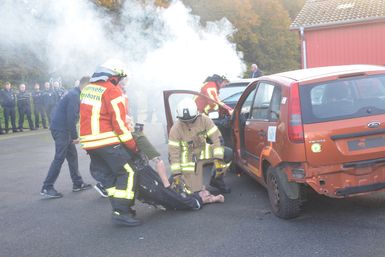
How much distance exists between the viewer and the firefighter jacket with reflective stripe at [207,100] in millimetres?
7766

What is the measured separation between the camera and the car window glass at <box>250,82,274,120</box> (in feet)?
18.2

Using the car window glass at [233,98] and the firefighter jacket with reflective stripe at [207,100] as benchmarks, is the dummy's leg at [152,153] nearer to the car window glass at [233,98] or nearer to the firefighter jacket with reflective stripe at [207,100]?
the firefighter jacket with reflective stripe at [207,100]

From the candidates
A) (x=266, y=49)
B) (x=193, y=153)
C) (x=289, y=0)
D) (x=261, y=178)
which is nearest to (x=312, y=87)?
(x=261, y=178)

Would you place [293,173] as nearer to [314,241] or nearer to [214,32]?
[314,241]

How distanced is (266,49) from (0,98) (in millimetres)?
22071

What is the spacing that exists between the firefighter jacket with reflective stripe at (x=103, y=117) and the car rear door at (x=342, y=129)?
75.3 inches

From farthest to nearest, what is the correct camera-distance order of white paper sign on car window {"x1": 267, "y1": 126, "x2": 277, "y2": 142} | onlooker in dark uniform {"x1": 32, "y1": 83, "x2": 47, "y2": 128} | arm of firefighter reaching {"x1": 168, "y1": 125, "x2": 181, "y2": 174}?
1. onlooker in dark uniform {"x1": 32, "y1": 83, "x2": 47, "y2": 128}
2. arm of firefighter reaching {"x1": 168, "y1": 125, "x2": 181, "y2": 174}
3. white paper sign on car window {"x1": 267, "y1": 126, "x2": 277, "y2": 142}

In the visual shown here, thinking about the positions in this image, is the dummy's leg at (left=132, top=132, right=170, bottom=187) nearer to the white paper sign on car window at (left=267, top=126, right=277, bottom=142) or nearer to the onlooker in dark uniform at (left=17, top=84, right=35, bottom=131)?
the white paper sign on car window at (left=267, top=126, right=277, bottom=142)

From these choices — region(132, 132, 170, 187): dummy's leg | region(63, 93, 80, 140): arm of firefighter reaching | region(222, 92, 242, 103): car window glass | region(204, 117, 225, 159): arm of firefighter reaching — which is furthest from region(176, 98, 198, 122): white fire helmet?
region(222, 92, 242, 103): car window glass

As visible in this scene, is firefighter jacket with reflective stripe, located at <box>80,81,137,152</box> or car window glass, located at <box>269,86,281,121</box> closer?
car window glass, located at <box>269,86,281,121</box>

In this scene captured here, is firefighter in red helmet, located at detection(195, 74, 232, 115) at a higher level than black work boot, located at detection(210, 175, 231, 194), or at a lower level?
Answer: higher

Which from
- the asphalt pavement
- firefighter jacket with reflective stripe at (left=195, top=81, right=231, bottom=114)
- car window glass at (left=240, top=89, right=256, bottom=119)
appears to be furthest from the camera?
firefighter jacket with reflective stripe at (left=195, top=81, right=231, bottom=114)

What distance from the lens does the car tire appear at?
16.1 feet

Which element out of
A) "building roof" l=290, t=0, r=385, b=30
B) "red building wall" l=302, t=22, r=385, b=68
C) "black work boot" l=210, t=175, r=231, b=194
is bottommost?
"black work boot" l=210, t=175, r=231, b=194
